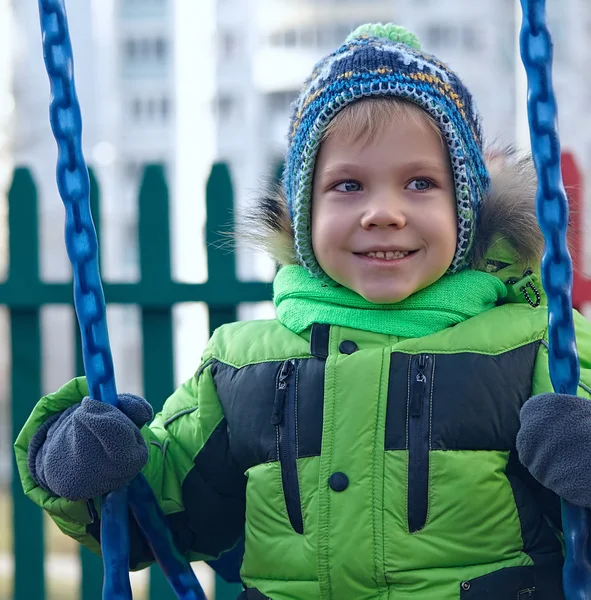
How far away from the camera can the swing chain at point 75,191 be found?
150 cm

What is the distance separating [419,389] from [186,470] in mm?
483

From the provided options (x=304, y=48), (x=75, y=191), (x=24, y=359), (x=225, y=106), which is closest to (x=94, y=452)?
(x=75, y=191)

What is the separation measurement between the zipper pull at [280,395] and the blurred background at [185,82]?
561 inches

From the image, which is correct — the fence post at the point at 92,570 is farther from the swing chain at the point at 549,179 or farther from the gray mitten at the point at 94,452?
the swing chain at the point at 549,179

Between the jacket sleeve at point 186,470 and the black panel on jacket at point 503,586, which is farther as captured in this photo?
the jacket sleeve at point 186,470

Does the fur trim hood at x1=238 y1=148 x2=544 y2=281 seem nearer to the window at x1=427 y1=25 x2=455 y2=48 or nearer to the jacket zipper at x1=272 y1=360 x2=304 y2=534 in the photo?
the jacket zipper at x1=272 y1=360 x2=304 y2=534

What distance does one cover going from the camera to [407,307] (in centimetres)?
161

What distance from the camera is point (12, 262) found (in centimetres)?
290

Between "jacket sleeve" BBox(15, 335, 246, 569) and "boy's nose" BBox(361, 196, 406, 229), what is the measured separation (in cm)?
40

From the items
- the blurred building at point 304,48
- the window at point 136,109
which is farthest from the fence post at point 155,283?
the window at point 136,109

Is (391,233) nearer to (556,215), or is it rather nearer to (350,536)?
(556,215)

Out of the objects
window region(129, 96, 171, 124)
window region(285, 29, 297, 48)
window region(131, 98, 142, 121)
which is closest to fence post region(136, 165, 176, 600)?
window region(129, 96, 171, 124)

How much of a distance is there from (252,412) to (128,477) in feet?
0.77

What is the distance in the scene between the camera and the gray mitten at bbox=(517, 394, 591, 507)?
132 cm
